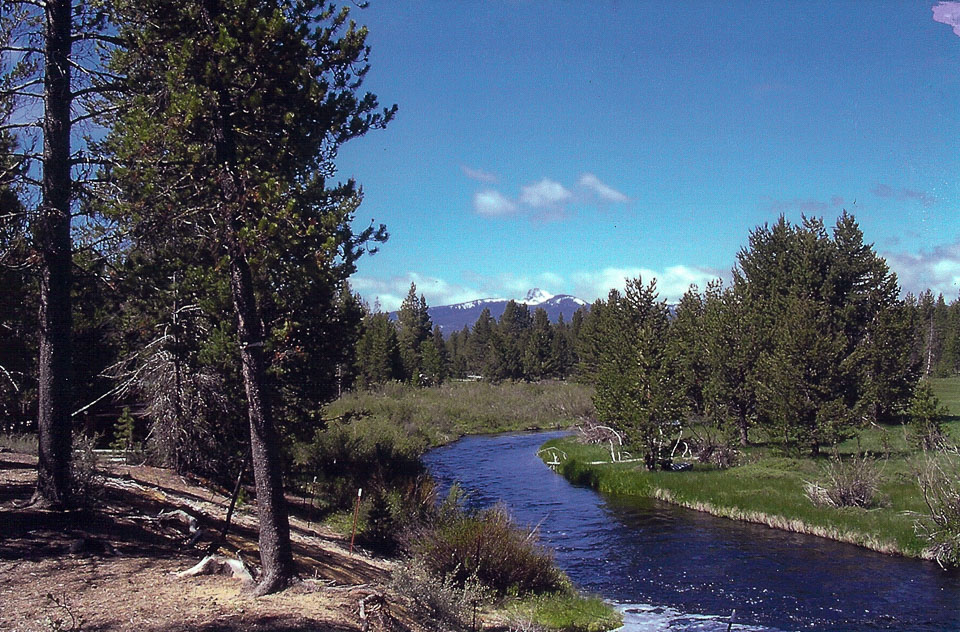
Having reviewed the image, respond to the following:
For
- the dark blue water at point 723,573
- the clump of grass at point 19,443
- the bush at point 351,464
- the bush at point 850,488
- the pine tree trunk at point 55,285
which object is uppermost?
the pine tree trunk at point 55,285

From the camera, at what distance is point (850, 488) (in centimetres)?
2170

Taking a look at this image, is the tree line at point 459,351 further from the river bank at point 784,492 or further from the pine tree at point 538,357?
the river bank at point 784,492

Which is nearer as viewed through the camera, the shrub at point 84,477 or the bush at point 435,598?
the bush at point 435,598

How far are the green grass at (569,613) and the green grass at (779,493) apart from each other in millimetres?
9891

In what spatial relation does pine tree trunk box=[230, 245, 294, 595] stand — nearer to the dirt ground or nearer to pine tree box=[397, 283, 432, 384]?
the dirt ground

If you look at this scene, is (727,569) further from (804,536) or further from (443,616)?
(443,616)

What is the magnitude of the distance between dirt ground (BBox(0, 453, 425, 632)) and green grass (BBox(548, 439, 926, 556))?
14137 millimetres

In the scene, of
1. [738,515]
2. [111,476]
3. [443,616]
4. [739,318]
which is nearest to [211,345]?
[111,476]

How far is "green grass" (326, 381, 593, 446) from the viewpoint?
5069cm

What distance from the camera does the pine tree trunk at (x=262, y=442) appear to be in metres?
9.20

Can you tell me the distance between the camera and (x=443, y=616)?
10.1 meters

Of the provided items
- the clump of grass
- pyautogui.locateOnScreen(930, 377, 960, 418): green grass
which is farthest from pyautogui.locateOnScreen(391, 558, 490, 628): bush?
pyautogui.locateOnScreen(930, 377, 960, 418): green grass

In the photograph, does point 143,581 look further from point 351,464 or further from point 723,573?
point 351,464

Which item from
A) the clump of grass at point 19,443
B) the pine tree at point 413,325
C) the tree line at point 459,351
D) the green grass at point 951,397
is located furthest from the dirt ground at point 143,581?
the pine tree at point 413,325
